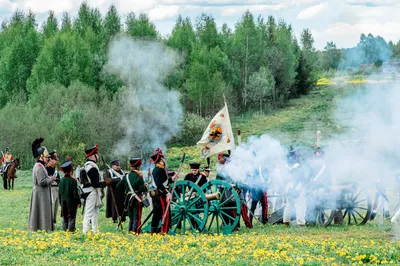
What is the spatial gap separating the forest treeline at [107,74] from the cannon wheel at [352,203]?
1050 inches

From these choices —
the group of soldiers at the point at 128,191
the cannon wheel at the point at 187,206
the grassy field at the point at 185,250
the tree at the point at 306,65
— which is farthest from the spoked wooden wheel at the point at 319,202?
the tree at the point at 306,65

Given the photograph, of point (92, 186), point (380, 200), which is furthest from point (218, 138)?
point (380, 200)

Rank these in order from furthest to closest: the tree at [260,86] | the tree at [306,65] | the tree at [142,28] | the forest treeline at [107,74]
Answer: the tree at [260,86], the tree at [142,28], the tree at [306,65], the forest treeline at [107,74]

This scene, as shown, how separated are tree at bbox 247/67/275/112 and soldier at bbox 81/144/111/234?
5076 cm

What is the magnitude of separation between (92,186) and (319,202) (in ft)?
17.8

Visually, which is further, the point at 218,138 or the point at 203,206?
the point at 218,138

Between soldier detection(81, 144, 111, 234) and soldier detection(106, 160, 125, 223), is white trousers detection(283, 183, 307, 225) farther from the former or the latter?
soldier detection(81, 144, 111, 234)

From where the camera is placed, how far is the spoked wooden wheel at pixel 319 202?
15688 millimetres

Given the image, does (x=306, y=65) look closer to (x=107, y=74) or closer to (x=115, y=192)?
(x=107, y=74)

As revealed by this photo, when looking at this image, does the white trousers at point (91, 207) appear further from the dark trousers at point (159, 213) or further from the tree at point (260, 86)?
the tree at point (260, 86)

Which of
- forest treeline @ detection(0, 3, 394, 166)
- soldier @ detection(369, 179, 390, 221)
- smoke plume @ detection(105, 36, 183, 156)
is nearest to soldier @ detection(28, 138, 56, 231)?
soldier @ detection(369, 179, 390, 221)

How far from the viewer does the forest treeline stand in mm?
46562

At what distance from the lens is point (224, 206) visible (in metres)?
14.8

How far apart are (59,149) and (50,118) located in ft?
18.5
